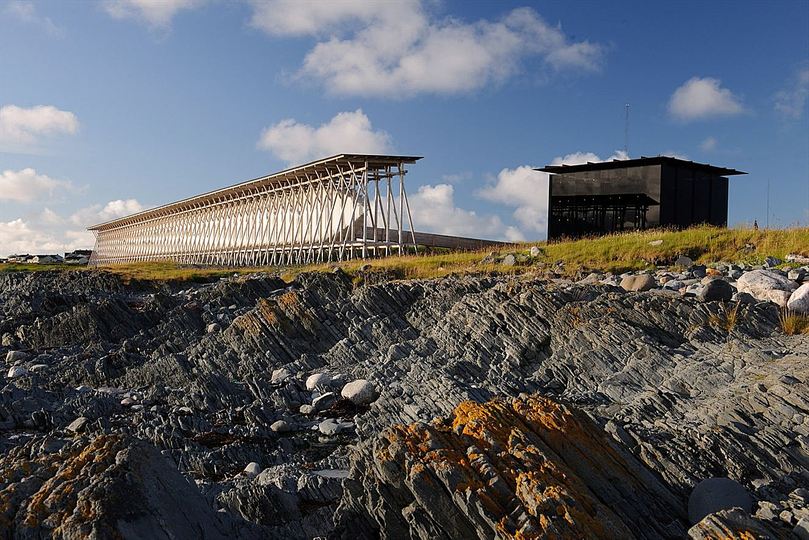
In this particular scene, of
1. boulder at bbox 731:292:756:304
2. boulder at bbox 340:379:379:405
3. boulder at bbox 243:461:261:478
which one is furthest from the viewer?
boulder at bbox 731:292:756:304

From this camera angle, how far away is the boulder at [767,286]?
15867 mm

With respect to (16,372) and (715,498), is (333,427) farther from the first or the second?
(16,372)

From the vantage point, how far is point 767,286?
647 inches

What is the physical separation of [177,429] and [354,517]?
6.46 metres

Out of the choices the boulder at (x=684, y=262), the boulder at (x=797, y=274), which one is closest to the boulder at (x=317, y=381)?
the boulder at (x=797, y=274)

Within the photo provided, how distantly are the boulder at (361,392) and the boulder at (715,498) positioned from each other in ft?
24.9

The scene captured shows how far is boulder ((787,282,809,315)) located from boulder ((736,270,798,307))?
1.25 ft

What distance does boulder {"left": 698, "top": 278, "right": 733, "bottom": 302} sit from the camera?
15625 millimetres

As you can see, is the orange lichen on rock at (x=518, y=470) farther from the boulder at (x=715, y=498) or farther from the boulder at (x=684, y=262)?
the boulder at (x=684, y=262)

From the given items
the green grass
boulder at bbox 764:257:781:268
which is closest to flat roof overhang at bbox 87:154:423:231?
the green grass

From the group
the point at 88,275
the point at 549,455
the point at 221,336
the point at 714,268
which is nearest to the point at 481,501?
the point at 549,455

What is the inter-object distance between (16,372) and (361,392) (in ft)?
34.1

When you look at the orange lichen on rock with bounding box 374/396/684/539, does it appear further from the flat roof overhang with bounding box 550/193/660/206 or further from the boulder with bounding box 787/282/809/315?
the flat roof overhang with bounding box 550/193/660/206

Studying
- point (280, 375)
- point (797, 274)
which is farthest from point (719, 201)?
point (280, 375)
